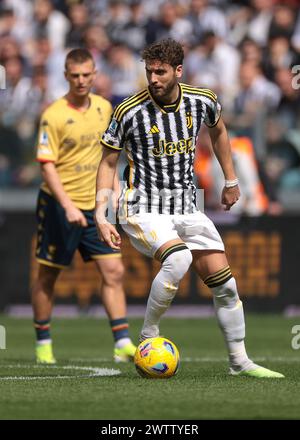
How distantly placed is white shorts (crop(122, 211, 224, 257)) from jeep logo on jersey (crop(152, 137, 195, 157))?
0.40m

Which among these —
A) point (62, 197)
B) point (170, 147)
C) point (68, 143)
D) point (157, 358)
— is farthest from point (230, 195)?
point (68, 143)

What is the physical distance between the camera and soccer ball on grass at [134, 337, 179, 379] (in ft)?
25.6

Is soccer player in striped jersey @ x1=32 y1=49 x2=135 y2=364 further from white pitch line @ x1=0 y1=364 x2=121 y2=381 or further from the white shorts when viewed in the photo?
the white shorts

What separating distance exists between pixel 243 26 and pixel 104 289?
9.52 m

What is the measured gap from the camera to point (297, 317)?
1456 cm

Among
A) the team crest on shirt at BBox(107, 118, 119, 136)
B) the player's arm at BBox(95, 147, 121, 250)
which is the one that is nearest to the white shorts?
the player's arm at BBox(95, 147, 121, 250)

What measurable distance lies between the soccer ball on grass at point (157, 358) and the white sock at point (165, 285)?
15 centimetres

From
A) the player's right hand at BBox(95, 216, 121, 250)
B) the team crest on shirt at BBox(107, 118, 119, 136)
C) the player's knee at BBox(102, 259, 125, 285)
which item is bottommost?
the player's knee at BBox(102, 259, 125, 285)

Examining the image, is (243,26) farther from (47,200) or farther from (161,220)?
(161,220)

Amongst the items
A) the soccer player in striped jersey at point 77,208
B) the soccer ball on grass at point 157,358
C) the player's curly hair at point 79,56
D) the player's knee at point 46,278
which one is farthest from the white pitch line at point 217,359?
the player's curly hair at point 79,56

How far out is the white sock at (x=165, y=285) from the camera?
7.75 meters

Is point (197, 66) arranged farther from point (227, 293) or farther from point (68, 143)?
point (227, 293)

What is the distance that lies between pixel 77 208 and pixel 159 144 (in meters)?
2.10

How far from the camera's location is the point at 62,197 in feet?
31.6
